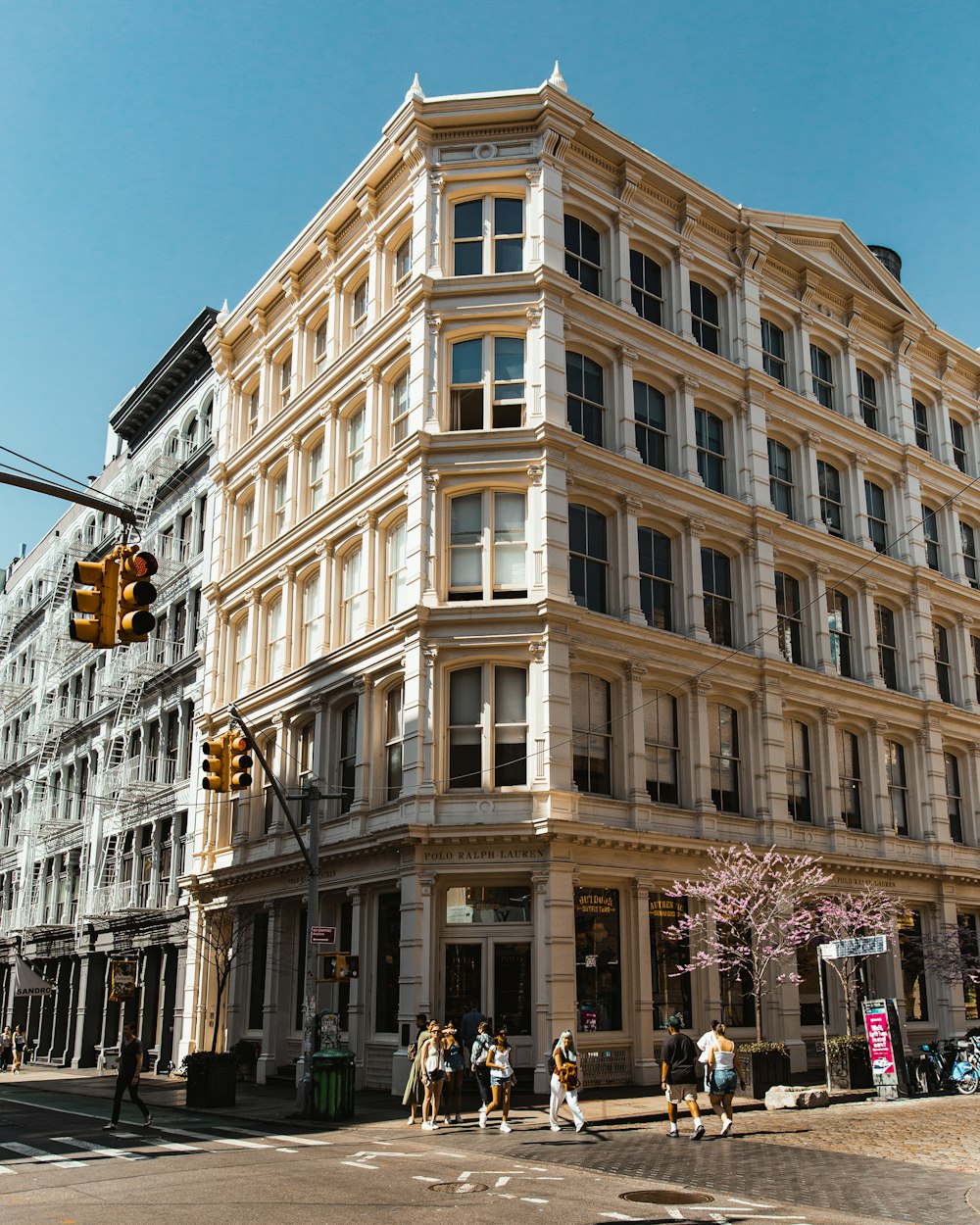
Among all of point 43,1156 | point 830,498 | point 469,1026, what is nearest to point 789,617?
point 830,498

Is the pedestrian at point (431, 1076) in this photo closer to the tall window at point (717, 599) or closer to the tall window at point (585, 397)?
the tall window at point (717, 599)

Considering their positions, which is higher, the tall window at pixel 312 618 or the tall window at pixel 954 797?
the tall window at pixel 312 618

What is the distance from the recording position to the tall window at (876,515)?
38.1 meters

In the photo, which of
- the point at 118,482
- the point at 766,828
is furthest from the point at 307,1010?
the point at 118,482

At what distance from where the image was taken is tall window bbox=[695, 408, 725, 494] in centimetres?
3312

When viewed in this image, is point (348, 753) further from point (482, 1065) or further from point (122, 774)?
point (122, 774)

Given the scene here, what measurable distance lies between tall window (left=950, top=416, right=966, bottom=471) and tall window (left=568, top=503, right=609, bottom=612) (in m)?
19.0

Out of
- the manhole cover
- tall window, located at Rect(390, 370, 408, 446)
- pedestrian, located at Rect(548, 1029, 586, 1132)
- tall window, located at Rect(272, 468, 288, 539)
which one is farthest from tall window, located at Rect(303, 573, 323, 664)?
the manhole cover

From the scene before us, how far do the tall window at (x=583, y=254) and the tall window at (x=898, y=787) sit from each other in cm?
1620

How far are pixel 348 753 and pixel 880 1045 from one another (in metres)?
14.3

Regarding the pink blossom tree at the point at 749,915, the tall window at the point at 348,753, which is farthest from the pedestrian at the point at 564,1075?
the tall window at the point at 348,753

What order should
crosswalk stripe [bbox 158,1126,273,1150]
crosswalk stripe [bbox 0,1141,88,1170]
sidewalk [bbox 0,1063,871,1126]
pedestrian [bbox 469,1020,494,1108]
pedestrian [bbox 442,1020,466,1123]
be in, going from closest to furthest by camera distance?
crosswalk stripe [bbox 0,1141,88,1170] < crosswalk stripe [bbox 158,1126,273,1150] < pedestrian [bbox 469,1020,494,1108] < pedestrian [bbox 442,1020,466,1123] < sidewalk [bbox 0,1063,871,1126]

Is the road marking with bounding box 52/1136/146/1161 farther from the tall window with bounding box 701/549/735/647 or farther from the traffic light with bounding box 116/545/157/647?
the tall window with bounding box 701/549/735/647

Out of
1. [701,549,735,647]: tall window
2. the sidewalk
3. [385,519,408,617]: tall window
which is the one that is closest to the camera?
the sidewalk
